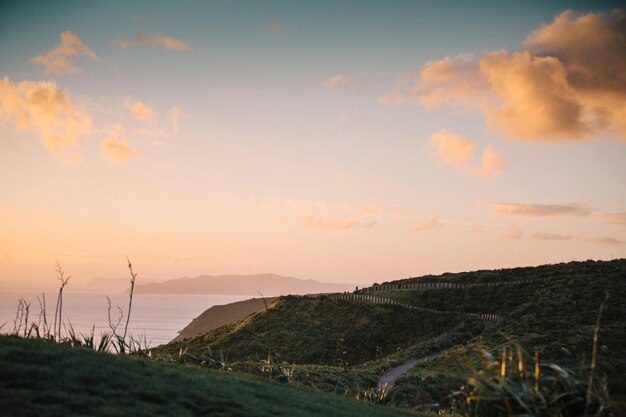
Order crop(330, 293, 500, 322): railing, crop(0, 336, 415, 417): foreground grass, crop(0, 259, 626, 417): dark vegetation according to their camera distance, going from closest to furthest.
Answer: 1. crop(0, 336, 415, 417): foreground grass
2. crop(0, 259, 626, 417): dark vegetation
3. crop(330, 293, 500, 322): railing

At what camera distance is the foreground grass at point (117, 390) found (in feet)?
26.7

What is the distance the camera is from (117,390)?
29.6 feet

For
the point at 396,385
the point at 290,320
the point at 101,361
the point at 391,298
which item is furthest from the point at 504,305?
the point at 101,361

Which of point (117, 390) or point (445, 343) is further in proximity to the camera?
point (445, 343)

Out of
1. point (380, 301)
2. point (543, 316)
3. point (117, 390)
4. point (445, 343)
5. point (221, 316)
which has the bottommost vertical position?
point (221, 316)

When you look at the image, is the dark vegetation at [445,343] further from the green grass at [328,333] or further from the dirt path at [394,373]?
the dirt path at [394,373]

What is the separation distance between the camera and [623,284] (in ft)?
182

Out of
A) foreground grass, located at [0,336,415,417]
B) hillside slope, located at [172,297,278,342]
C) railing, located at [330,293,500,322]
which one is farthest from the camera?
hillside slope, located at [172,297,278,342]

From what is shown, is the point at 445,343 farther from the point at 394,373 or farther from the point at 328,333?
the point at 328,333

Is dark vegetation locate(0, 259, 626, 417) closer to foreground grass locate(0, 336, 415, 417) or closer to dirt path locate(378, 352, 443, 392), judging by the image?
foreground grass locate(0, 336, 415, 417)

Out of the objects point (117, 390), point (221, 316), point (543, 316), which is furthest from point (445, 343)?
point (221, 316)

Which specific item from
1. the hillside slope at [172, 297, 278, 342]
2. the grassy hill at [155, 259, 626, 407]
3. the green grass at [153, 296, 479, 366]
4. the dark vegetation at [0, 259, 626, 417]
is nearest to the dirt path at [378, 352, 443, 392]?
the dark vegetation at [0, 259, 626, 417]

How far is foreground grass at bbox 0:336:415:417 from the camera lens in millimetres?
8148

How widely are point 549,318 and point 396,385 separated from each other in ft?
73.6
